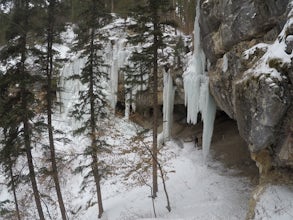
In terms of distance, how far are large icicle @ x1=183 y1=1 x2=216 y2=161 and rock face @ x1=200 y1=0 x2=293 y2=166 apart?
683 mm

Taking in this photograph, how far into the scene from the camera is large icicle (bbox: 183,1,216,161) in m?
14.3

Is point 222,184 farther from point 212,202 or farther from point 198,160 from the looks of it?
point 198,160

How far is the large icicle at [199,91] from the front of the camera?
14.3 meters

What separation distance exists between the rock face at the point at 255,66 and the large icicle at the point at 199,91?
0.68 m

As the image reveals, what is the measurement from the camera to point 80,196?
1922cm

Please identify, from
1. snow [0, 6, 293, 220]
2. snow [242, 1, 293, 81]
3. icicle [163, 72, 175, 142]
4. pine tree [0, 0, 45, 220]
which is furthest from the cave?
pine tree [0, 0, 45, 220]

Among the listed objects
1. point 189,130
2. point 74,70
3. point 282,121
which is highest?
point 74,70

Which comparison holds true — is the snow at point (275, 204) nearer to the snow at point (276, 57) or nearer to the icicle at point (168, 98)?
the snow at point (276, 57)

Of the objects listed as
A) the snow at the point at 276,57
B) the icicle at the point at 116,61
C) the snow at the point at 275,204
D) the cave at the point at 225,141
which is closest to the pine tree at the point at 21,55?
the snow at the point at 276,57

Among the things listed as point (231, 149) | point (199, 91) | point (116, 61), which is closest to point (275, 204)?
point (199, 91)

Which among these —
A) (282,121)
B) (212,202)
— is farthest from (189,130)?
(282,121)

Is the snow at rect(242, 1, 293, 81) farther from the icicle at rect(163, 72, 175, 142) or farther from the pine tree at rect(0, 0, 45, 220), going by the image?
the icicle at rect(163, 72, 175, 142)

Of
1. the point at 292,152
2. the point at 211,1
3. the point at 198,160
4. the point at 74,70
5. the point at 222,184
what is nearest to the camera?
the point at 292,152

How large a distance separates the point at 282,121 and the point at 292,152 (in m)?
0.82
